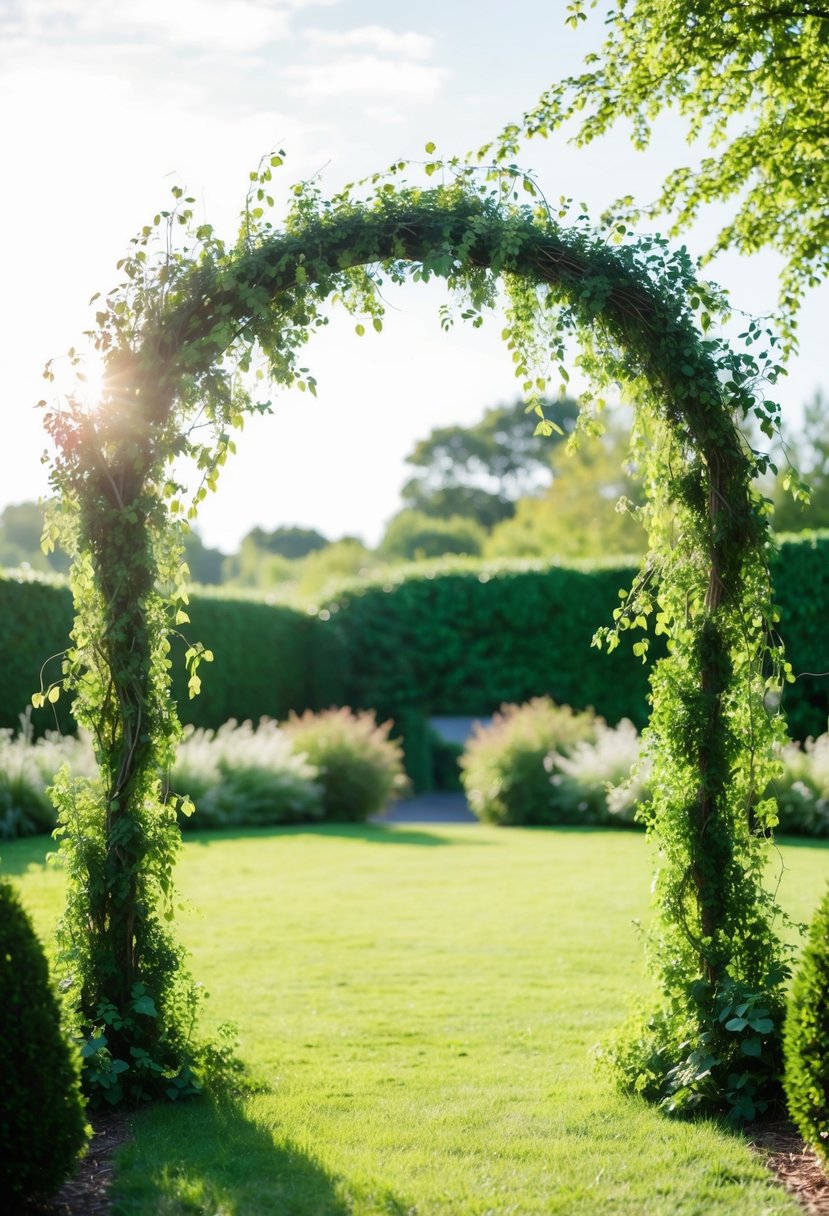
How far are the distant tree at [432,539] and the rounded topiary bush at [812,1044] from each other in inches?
1655

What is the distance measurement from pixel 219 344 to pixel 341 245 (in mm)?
663

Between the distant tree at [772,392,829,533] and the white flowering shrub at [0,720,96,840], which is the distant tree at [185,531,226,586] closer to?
the distant tree at [772,392,829,533]

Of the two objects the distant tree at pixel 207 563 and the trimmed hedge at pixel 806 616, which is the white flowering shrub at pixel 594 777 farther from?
the distant tree at pixel 207 563

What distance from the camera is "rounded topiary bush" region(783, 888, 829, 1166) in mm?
3498

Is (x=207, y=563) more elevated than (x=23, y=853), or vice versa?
(x=207, y=563)

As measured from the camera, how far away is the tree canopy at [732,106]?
7.26 meters

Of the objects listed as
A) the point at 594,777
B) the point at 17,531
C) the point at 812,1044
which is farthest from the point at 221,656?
the point at 17,531

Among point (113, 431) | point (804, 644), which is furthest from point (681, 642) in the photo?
point (804, 644)

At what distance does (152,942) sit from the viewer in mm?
4617

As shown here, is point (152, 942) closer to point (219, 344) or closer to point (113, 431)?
point (113, 431)

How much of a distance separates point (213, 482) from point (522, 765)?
1102cm

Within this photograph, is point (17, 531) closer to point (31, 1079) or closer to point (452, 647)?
point (452, 647)

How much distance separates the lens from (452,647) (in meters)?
19.4

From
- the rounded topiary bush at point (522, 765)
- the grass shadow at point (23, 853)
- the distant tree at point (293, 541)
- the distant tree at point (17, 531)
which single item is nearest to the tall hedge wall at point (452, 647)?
the rounded topiary bush at point (522, 765)
